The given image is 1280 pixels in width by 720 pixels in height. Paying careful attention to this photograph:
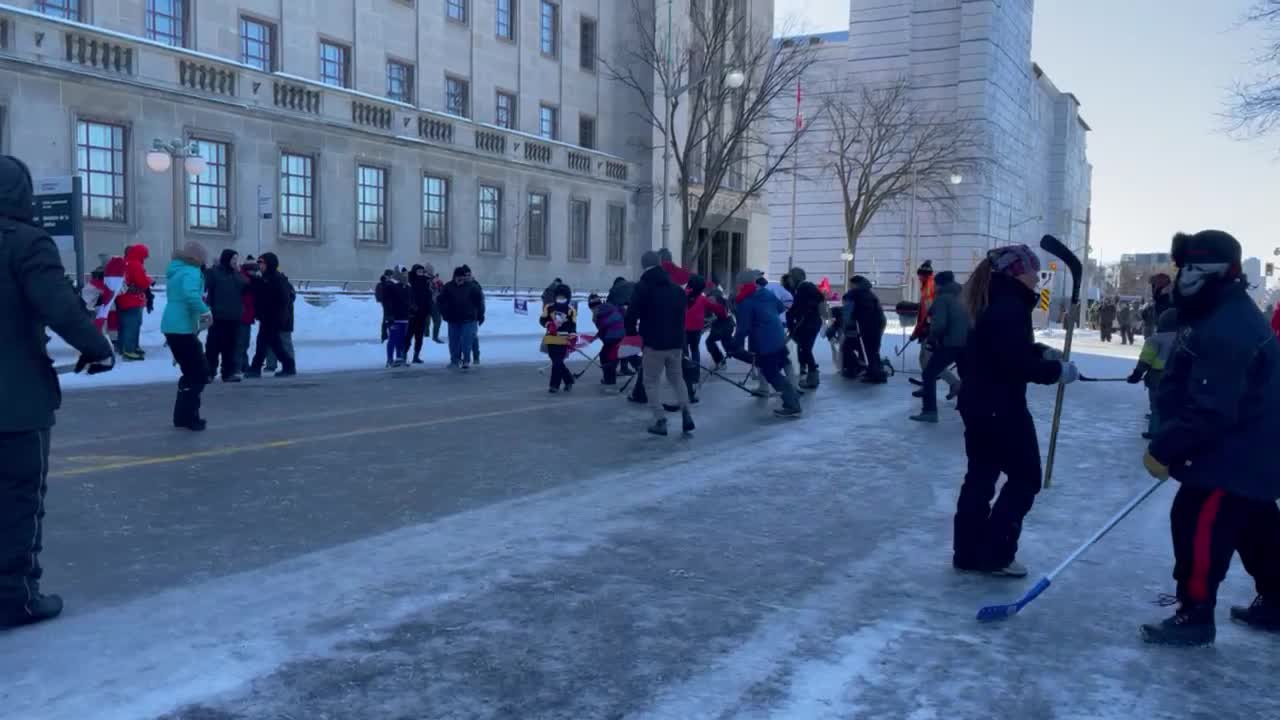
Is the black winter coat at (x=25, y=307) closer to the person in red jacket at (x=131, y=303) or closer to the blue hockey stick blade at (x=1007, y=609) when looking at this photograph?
the blue hockey stick blade at (x=1007, y=609)

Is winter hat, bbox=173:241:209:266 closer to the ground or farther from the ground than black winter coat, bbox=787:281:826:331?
farther from the ground

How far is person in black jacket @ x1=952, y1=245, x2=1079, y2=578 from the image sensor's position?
17.7ft

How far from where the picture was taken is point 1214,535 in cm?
448

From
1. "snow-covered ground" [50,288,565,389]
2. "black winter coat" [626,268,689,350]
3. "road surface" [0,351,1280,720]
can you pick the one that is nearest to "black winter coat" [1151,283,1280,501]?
"road surface" [0,351,1280,720]

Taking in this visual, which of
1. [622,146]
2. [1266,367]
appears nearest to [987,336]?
[1266,367]

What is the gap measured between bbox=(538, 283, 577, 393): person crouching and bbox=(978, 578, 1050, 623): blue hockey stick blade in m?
10.5

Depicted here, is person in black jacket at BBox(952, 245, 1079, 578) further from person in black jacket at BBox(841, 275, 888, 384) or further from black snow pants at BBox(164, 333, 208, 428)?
person in black jacket at BBox(841, 275, 888, 384)

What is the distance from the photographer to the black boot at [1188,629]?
445 centimetres

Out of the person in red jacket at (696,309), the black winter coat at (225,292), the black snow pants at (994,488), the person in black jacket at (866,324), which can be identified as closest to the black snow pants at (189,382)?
A: the black winter coat at (225,292)

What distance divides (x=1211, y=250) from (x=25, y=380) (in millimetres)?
5313

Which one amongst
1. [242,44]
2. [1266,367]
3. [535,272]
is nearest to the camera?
[1266,367]

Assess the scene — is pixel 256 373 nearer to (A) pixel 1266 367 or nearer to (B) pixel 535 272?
(A) pixel 1266 367

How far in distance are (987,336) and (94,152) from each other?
23801 millimetres

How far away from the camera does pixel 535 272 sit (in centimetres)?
3844
